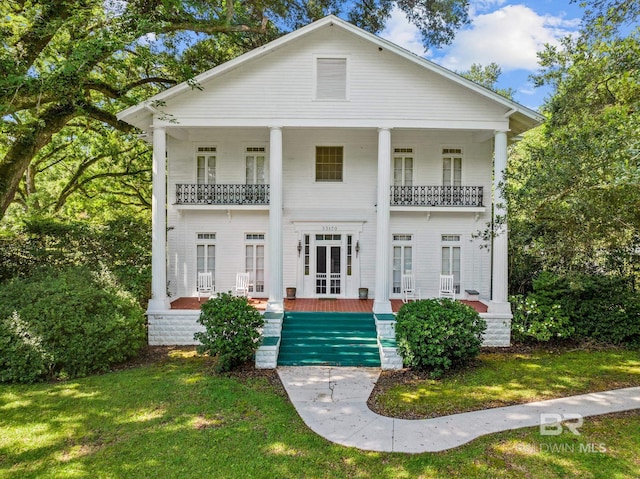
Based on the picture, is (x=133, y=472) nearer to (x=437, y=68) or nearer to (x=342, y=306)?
(x=342, y=306)

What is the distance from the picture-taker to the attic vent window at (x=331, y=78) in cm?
1130

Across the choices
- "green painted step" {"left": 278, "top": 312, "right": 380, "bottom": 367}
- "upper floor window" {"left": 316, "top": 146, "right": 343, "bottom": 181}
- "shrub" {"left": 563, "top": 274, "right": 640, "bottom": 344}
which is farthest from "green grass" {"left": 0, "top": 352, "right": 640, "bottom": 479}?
"upper floor window" {"left": 316, "top": 146, "right": 343, "bottom": 181}

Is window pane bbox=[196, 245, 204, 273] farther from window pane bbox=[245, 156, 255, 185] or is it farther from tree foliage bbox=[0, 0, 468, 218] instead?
tree foliage bbox=[0, 0, 468, 218]

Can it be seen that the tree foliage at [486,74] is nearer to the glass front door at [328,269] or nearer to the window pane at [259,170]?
the window pane at [259,170]

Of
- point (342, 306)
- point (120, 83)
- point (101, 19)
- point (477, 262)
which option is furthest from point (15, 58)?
point (477, 262)

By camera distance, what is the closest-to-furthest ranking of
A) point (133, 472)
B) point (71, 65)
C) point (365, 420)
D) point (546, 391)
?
1. point (133, 472)
2. point (365, 420)
3. point (546, 391)
4. point (71, 65)

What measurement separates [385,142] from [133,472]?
33.0 ft

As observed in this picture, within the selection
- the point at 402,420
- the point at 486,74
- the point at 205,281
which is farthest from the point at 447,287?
the point at 486,74

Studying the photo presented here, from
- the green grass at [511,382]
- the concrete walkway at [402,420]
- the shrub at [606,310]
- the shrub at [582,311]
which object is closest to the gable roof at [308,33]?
the shrub at [582,311]

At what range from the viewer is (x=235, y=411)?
6.86 m

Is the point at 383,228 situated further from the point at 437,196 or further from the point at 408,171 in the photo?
the point at 408,171

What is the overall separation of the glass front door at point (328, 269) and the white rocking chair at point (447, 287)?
3679 mm

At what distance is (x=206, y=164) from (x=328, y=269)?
6.12 meters

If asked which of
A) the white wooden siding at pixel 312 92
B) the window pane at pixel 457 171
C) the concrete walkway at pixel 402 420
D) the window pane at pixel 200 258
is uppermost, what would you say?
the white wooden siding at pixel 312 92
